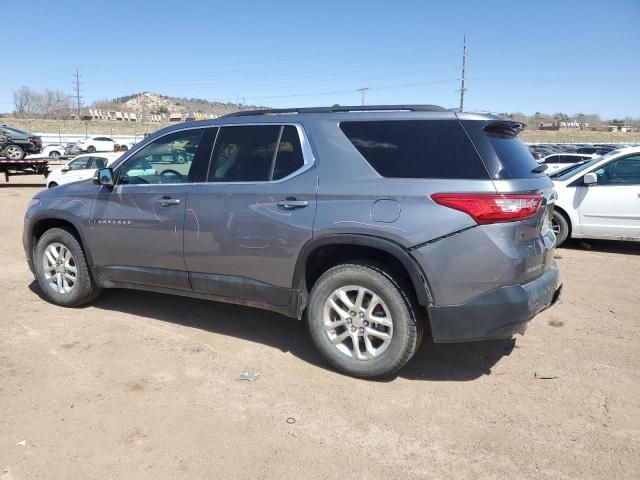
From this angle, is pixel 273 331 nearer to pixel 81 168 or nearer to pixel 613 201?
pixel 613 201

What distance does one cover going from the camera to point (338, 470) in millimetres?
2717

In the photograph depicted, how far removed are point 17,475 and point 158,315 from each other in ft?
8.08

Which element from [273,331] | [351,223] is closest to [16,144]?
[273,331]

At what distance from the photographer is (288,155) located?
3969mm

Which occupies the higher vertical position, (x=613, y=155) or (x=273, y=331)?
(x=613, y=155)

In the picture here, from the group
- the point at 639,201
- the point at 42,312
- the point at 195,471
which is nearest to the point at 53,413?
the point at 195,471

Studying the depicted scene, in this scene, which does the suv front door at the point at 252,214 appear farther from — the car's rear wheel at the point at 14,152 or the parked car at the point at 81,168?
the car's rear wheel at the point at 14,152

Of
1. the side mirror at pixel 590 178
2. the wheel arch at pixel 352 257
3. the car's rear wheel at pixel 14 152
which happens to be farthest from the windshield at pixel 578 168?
the car's rear wheel at pixel 14 152

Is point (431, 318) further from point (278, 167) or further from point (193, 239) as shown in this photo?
point (193, 239)

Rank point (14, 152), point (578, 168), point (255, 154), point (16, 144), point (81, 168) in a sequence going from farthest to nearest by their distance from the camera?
point (16, 144) → point (14, 152) → point (81, 168) → point (578, 168) → point (255, 154)

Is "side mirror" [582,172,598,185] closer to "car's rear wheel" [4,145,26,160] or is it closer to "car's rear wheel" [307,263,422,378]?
"car's rear wheel" [307,263,422,378]

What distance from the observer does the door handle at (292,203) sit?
375cm

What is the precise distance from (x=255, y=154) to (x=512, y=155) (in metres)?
1.91

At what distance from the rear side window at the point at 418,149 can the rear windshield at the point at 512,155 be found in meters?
0.19
